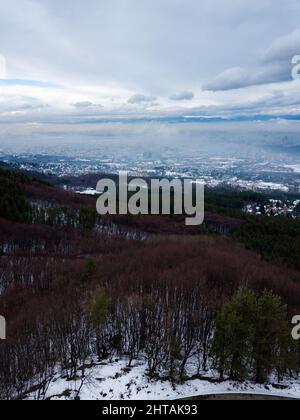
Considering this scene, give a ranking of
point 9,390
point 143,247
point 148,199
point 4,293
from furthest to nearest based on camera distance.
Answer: point 148,199
point 143,247
point 4,293
point 9,390

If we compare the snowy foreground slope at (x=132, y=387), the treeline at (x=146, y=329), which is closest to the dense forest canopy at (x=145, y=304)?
the treeline at (x=146, y=329)

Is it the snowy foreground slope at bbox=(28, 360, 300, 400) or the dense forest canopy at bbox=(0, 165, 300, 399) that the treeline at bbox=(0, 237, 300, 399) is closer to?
the dense forest canopy at bbox=(0, 165, 300, 399)

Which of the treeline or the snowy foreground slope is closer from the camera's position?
the snowy foreground slope

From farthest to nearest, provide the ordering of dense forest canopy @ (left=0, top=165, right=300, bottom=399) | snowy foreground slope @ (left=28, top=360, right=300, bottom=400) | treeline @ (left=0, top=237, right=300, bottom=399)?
dense forest canopy @ (left=0, top=165, right=300, bottom=399) → treeline @ (left=0, top=237, right=300, bottom=399) → snowy foreground slope @ (left=28, top=360, right=300, bottom=400)

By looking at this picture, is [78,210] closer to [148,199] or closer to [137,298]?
[148,199]

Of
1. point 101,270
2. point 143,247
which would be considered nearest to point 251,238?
point 143,247

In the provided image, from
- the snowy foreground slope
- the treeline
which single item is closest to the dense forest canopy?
the treeline
